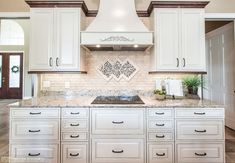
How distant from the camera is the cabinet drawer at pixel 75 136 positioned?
268 centimetres

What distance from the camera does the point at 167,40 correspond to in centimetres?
317

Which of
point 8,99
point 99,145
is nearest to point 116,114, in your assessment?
point 99,145

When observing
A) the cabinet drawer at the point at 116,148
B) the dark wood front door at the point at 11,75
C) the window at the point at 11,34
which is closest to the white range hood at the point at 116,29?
the cabinet drawer at the point at 116,148

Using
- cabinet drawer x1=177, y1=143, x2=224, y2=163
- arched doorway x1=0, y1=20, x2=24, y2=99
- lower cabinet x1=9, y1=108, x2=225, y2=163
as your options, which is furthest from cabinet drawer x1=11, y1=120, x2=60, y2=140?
arched doorway x1=0, y1=20, x2=24, y2=99

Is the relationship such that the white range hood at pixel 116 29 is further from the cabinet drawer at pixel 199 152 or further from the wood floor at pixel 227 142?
the wood floor at pixel 227 142

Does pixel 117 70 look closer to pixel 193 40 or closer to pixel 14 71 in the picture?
pixel 193 40

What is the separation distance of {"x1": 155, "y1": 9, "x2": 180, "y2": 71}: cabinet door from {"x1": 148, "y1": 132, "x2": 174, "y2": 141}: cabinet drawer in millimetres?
945

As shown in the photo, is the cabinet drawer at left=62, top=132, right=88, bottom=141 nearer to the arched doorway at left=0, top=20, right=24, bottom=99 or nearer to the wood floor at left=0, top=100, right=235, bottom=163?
the wood floor at left=0, top=100, right=235, bottom=163

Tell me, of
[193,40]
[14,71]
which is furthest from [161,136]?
[14,71]

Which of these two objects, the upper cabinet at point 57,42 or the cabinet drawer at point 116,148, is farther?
the upper cabinet at point 57,42

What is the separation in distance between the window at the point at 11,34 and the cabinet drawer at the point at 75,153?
9.66m

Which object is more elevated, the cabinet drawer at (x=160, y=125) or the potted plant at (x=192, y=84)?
the potted plant at (x=192, y=84)

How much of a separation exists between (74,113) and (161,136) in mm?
1096

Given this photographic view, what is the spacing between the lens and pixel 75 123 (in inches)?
106
